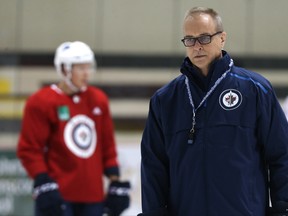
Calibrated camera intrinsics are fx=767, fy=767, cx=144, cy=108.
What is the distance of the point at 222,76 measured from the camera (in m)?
3.20

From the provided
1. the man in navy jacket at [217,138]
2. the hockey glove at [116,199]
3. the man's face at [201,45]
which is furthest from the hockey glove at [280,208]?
the hockey glove at [116,199]

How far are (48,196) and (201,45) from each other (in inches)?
76.5

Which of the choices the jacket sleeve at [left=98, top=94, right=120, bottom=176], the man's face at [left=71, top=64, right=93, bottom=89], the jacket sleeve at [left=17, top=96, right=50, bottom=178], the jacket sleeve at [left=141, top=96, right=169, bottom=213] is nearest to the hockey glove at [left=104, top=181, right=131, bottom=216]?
the jacket sleeve at [left=98, top=94, right=120, bottom=176]

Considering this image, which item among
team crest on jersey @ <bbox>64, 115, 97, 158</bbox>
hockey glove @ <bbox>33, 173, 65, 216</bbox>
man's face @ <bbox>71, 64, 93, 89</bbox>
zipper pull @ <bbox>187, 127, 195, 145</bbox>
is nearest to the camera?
zipper pull @ <bbox>187, 127, 195, 145</bbox>

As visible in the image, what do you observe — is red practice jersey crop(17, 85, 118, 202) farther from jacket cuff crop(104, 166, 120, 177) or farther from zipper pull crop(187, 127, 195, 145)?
zipper pull crop(187, 127, 195, 145)

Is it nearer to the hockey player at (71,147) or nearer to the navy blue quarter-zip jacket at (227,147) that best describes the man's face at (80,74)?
the hockey player at (71,147)

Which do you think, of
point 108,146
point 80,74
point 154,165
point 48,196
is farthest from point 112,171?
point 154,165

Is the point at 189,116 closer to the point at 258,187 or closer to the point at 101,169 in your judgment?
the point at 258,187

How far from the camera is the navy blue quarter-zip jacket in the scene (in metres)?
3.10

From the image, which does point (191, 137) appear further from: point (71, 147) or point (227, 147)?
point (71, 147)

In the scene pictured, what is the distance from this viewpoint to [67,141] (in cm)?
499

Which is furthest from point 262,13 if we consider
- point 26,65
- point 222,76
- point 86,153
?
point 222,76

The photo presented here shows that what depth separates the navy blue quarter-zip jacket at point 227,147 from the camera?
3096 mm

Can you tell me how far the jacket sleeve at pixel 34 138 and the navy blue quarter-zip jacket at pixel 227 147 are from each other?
68.5 inches
